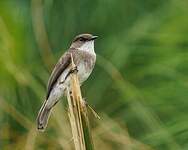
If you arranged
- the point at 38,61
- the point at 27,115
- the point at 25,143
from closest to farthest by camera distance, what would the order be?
the point at 25,143
the point at 27,115
the point at 38,61

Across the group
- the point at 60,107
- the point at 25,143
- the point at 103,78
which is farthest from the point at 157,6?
the point at 25,143

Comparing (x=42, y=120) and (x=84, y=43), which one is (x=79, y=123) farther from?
(x=84, y=43)

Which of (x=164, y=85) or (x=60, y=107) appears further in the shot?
(x=60, y=107)

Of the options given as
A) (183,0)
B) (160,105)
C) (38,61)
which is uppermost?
(38,61)

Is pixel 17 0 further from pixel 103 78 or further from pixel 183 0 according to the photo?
pixel 183 0

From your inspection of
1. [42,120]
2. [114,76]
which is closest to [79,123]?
[42,120]

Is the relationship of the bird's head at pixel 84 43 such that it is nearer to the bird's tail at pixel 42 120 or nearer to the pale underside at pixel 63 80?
the pale underside at pixel 63 80

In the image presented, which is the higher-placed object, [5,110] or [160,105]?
[5,110]
